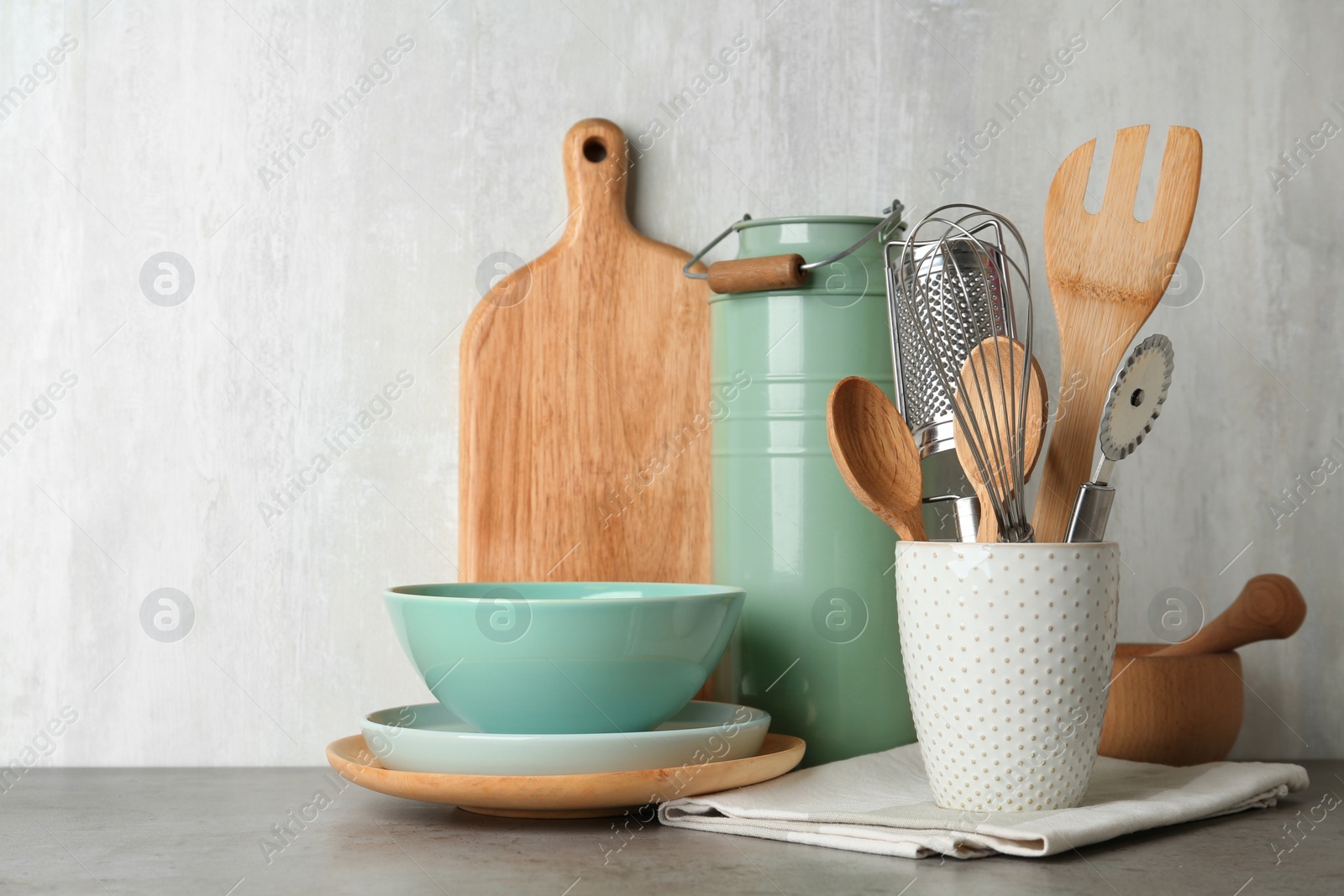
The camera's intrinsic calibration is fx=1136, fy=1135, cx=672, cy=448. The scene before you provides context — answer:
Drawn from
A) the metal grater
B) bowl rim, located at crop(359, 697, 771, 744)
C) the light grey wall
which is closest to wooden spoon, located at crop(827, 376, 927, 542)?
the metal grater

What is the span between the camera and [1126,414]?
0.59 meters

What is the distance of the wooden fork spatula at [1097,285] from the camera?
2.04 feet

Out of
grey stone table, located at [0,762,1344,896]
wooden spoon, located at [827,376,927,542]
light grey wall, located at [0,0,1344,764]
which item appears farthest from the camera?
light grey wall, located at [0,0,1344,764]

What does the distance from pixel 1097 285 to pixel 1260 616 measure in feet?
0.84

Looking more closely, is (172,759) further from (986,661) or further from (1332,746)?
(1332,746)

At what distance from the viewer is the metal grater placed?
0.68 meters

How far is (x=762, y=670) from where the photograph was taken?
739 mm

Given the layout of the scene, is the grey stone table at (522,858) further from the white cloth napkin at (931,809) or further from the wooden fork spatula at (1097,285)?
the wooden fork spatula at (1097,285)

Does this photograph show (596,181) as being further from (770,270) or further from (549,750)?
(549,750)

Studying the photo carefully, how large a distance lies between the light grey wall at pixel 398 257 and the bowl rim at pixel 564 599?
12 cm

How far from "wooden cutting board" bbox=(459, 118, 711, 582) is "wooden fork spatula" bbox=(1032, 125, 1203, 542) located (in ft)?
0.88

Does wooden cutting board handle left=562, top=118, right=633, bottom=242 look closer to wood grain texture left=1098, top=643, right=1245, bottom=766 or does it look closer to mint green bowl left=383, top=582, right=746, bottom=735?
mint green bowl left=383, top=582, right=746, bottom=735

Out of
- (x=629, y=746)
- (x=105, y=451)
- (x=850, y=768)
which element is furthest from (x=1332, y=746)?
(x=105, y=451)

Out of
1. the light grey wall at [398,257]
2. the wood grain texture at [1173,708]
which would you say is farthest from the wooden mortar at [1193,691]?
the light grey wall at [398,257]
